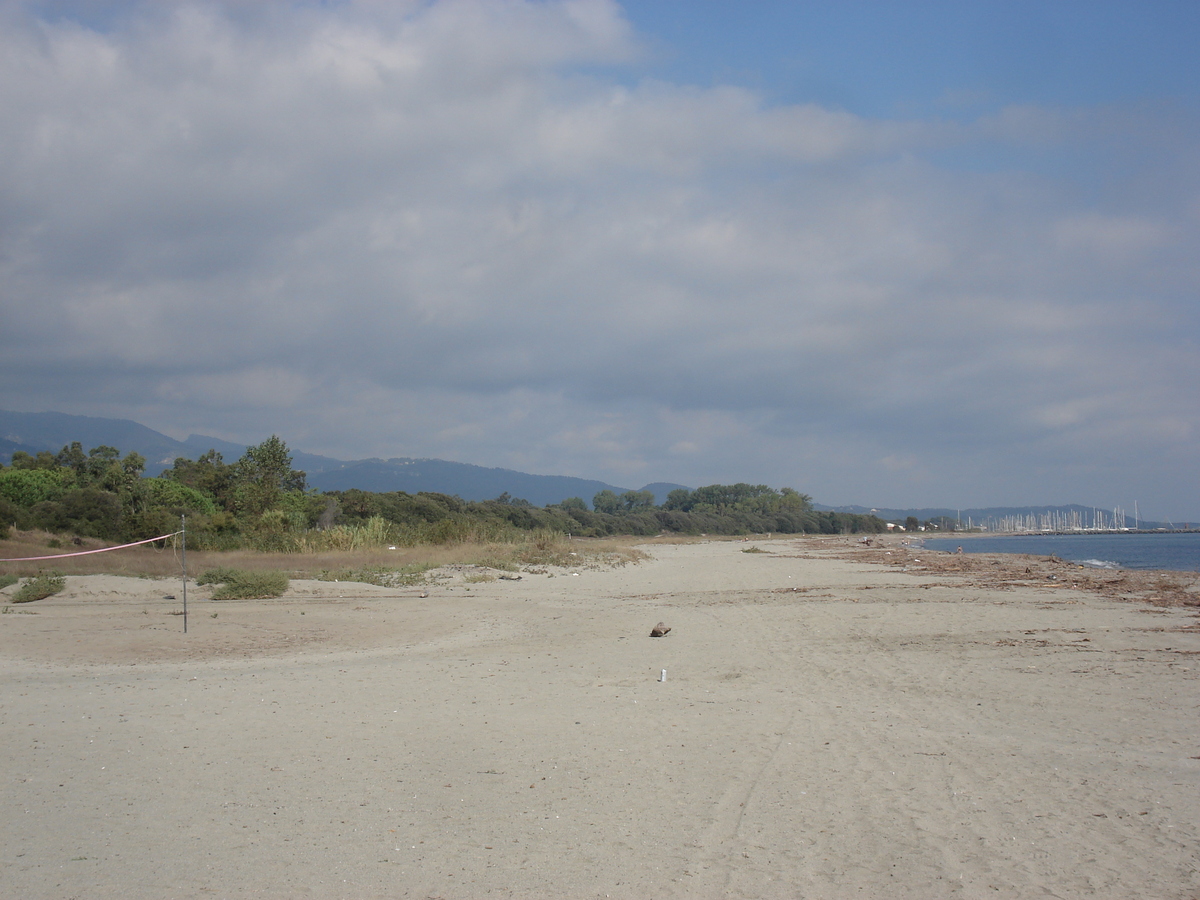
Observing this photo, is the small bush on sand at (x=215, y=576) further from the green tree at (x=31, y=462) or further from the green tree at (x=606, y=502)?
the green tree at (x=606, y=502)

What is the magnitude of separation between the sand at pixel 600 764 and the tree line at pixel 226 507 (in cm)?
1248

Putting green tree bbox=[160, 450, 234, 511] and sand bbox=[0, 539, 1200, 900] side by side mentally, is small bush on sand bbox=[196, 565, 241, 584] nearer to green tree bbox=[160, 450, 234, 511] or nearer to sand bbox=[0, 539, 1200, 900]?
sand bbox=[0, 539, 1200, 900]

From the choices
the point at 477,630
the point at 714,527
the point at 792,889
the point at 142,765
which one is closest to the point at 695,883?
the point at 792,889

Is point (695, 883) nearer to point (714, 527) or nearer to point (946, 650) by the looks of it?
point (946, 650)

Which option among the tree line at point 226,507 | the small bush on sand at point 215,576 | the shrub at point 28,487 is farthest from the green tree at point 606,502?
the small bush on sand at point 215,576

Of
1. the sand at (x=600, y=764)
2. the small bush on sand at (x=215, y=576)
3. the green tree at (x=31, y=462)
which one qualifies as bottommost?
the sand at (x=600, y=764)

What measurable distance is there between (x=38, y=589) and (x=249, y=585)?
4.02m

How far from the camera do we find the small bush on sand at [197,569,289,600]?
17.0 m

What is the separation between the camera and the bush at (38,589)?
16000 mm

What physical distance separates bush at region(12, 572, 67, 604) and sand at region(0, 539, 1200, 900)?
425 cm

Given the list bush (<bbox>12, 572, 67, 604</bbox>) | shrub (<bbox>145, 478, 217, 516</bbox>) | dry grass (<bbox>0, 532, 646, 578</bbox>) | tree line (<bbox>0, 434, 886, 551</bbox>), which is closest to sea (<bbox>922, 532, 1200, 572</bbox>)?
dry grass (<bbox>0, 532, 646, 578</bbox>)

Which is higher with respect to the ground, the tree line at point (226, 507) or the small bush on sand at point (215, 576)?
the tree line at point (226, 507)

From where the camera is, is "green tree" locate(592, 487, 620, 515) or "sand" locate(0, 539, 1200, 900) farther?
"green tree" locate(592, 487, 620, 515)

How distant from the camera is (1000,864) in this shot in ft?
13.7
